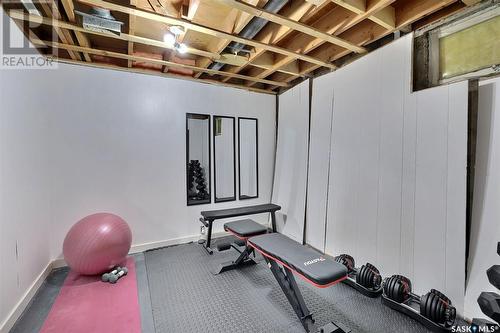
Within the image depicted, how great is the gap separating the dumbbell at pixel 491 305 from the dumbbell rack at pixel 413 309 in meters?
0.38

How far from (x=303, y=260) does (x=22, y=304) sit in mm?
2503

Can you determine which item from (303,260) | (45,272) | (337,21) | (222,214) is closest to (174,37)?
(337,21)

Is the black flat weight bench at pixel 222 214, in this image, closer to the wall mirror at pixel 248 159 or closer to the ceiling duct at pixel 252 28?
the wall mirror at pixel 248 159

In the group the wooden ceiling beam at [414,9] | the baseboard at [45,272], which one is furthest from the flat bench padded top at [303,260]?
the wooden ceiling beam at [414,9]

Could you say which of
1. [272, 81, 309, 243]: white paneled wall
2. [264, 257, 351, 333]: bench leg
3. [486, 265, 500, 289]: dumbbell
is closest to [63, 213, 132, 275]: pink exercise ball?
[264, 257, 351, 333]: bench leg

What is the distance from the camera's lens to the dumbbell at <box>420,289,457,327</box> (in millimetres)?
1805

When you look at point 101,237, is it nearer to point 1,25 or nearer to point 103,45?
point 1,25

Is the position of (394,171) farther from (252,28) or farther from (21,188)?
(21,188)

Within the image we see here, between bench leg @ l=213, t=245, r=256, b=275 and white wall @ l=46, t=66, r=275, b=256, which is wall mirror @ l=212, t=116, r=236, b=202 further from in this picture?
bench leg @ l=213, t=245, r=256, b=275

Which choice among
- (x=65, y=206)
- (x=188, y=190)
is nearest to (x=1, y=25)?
(x=65, y=206)

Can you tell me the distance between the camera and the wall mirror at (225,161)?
410 cm

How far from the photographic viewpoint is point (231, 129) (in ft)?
13.6

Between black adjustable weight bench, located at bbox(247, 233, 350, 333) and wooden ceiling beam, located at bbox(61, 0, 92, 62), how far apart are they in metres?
2.63

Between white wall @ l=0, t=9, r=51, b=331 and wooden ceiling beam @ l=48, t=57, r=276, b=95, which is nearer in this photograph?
white wall @ l=0, t=9, r=51, b=331
